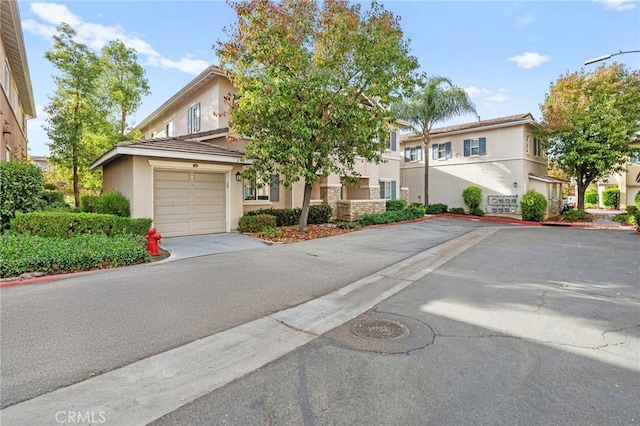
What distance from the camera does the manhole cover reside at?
4273mm

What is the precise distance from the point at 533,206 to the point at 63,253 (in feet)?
76.9

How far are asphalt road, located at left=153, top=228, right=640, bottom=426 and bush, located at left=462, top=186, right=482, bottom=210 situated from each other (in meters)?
18.3

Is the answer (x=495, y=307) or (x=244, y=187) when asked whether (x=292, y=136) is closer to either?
(x=244, y=187)

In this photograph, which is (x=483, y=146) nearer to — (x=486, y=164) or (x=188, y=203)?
(x=486, y=164)

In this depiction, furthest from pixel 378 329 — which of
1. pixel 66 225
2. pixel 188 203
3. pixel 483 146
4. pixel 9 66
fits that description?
pixel 483 146

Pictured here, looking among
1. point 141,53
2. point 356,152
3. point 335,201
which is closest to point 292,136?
point 356,152

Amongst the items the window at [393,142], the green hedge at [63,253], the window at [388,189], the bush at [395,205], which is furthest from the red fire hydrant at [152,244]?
the window at [393,142]

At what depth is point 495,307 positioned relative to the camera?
17.5ft

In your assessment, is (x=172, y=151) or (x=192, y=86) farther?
(x=192, y=86)

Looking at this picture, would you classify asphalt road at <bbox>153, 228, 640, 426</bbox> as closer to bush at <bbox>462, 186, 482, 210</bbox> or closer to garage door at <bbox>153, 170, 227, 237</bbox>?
garage door at <bbox>153, 170, 227, 237</bbox>

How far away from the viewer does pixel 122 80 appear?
23.9 metres

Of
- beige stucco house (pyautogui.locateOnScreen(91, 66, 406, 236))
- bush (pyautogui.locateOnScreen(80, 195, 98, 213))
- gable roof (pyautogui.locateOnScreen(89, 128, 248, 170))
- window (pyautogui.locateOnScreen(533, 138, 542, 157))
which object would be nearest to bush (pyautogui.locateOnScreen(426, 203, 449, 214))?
beige stucco house (pyautogui.locateOnScreen(91, 66, 406, 236))

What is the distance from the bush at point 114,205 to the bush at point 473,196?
2148 cm

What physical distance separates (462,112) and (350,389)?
22771 mm
